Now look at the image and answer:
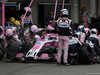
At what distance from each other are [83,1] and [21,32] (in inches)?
412

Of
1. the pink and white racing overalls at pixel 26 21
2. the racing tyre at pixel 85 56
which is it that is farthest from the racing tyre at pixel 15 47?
the pink and white racing overalls at pixel 26 21

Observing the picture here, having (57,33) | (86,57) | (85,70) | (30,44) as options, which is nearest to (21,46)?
(30,44)

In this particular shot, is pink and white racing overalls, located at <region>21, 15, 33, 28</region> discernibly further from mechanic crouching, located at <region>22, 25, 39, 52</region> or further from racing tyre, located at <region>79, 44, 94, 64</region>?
racing tyre, located at <region>79, 44, 94, 64</region>

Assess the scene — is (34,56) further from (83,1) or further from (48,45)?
(83,1)

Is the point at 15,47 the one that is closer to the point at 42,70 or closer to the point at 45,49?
the point at 45,49

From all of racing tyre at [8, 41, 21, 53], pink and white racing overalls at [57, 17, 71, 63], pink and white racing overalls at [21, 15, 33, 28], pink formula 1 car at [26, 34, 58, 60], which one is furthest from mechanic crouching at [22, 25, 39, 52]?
pink and white racing overalls at [21, 15, 33, 28]

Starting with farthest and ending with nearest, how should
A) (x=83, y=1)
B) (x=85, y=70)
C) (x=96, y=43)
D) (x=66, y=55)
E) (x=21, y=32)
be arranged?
1. (x=83, y=1)
2. (x=21, y=32)
3. (x=96, y=43)
4. (x=66, y=55)
5. (x=85, y=70)

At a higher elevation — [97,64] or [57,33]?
[57,33]

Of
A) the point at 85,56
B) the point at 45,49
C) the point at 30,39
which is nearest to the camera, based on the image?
the point at 85,56

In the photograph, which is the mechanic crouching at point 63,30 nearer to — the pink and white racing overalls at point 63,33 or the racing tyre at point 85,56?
the pink and white racing overalls at point 63,33

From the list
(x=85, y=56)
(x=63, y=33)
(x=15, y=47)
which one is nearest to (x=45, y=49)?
(x=63, y=33)

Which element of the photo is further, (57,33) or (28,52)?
(57,33)

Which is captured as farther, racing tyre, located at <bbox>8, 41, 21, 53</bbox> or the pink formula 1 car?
racing tyre, located at <bbox>8, 41, 21, 53</bbox>

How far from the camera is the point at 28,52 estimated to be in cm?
1552
